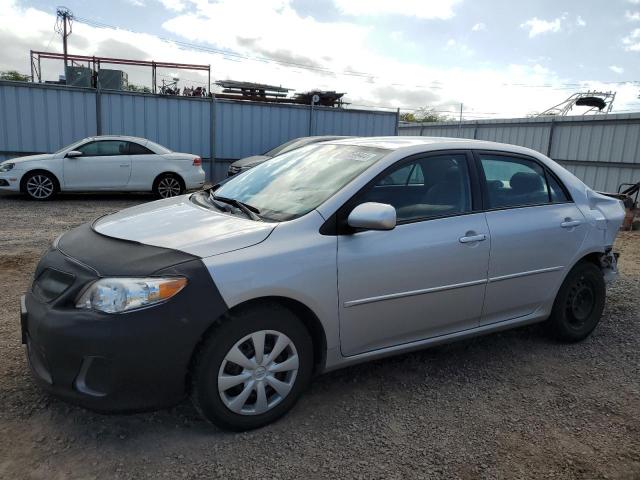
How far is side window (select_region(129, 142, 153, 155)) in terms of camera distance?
11.7 meters

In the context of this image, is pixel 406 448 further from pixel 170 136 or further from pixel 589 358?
pixel 170 136

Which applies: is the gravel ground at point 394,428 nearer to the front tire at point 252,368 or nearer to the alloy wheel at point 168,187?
the front tire at point 252,368

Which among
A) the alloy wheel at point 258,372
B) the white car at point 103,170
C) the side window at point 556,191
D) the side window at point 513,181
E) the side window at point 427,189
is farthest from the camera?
the white car at point 103,170

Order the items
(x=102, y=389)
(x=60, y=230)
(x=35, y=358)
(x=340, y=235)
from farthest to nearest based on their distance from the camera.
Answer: (x=60, y=230)
(x=340, y=235)
(x=35, y=358)
(x=102, y=389)

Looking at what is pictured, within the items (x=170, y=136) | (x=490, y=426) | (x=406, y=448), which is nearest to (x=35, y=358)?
(x=406, y=448)

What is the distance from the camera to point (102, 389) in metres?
2.51

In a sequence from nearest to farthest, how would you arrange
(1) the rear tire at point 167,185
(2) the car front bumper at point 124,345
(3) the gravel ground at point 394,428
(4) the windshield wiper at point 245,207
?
(2) the car front bumper at point 124,345
(3) the gravel ground at point 394,428
(4) the windshield wiper at point 245,207
(1) the rear tire at point 167,185

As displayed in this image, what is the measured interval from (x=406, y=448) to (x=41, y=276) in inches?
84.5

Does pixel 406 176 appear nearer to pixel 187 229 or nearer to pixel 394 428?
pixel 187 229

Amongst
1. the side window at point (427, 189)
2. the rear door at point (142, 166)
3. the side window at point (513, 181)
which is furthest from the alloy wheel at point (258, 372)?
the rear door at point (142, 166)

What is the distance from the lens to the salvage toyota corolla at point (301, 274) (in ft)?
8.29

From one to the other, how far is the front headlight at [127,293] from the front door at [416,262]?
91cm

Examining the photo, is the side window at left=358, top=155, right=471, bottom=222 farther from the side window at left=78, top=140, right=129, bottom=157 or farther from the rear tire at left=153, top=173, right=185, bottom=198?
the side window at left=78, top=140, right=129, bottom=157

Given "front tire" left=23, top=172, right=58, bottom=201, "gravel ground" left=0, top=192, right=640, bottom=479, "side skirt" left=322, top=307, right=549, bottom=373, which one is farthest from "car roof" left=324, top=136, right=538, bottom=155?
"front tire" left=23, top=172, right=58, bottom=201
